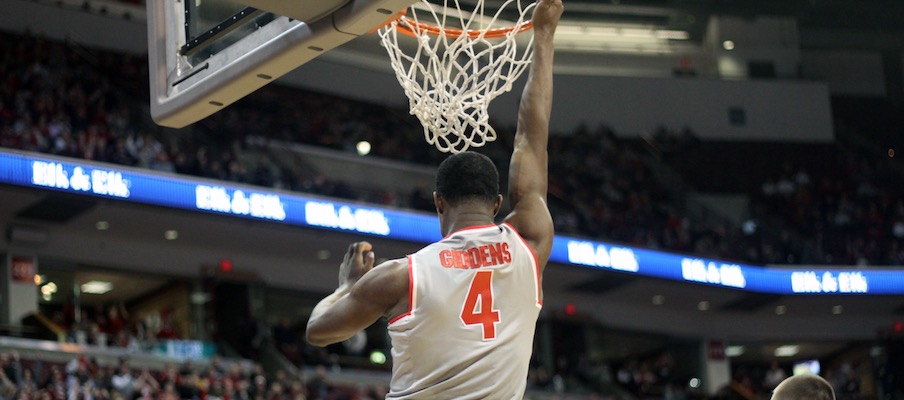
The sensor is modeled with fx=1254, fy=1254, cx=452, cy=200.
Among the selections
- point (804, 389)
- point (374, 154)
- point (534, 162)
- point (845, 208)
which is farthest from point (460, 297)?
point (845, 208)

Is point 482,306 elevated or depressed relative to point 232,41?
depressed

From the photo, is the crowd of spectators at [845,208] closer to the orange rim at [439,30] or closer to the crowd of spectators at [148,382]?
the crowd of spectators at [148,382]

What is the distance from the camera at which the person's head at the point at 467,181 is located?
3395mm

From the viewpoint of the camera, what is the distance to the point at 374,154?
2412 cm

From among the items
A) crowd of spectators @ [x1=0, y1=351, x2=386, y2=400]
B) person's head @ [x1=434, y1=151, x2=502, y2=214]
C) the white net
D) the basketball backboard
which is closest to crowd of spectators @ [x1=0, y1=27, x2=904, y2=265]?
crowd of spectators @ [x1=0, y1=351, x2=386, y2=400]

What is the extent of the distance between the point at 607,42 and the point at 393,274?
26.3m

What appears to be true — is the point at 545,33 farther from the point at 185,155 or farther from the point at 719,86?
the point at 719,86

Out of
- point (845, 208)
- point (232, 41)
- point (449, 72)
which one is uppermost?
point (845, 208)

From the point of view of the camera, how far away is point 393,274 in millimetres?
3232

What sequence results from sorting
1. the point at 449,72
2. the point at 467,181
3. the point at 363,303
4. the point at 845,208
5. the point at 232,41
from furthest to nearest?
the point at 845,208, the point at 449,72, the point at 232,41, the point at 467,181, the point at 363,303

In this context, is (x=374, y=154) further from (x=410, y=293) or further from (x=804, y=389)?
(x=410, y=293)

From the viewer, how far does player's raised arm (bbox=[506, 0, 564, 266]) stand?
3.46 metres

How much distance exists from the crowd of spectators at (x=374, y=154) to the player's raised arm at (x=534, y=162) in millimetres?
15581

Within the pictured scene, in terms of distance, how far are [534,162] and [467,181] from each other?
25 cm
